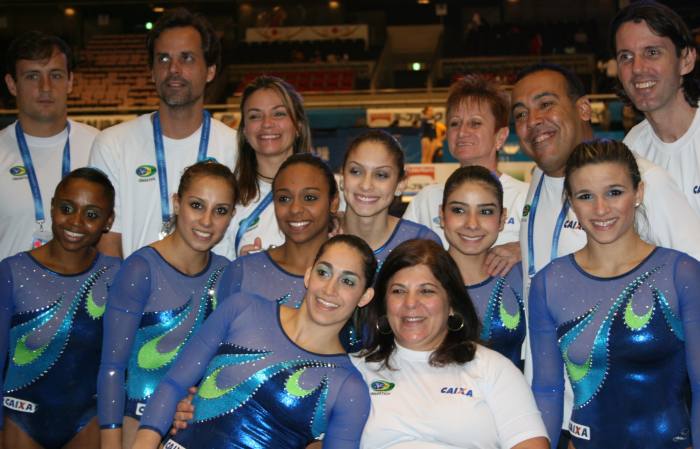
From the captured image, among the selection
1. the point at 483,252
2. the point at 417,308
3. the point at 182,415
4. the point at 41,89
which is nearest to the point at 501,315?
the point at 483,252

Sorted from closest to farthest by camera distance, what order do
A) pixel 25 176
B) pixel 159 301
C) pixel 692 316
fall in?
1. pixel 692 316
2. pixel 159 301
3. pixel 25 176

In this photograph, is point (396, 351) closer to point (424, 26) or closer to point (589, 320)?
point (589, 320)

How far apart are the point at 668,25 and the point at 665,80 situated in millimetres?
246

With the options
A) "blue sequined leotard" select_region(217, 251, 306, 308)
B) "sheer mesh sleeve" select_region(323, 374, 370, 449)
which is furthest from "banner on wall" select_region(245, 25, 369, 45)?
"sheer mesh sleeve" select_region(323, 374, 370, 449)

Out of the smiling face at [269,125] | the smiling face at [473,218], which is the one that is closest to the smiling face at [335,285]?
the smiling face at [473,218]

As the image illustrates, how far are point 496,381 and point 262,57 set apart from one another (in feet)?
67.6

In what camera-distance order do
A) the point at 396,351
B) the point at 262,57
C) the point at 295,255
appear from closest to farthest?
the point at 396,351
the point at 295,255
the point at 262,57

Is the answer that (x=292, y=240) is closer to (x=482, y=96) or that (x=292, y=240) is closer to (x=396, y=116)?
(x=482, y=96)

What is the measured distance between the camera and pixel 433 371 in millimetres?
3332

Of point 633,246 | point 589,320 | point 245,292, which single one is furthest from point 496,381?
point 245,292

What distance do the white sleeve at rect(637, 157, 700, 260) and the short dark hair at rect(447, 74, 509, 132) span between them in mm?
1253

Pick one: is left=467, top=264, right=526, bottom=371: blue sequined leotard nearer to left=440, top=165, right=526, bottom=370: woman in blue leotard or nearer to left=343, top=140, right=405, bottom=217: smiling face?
left=440, top=165, right=526, bottom=370: woman in blue leotard

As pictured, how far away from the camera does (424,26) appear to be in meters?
25.0

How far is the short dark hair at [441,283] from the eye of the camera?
11.3ft
